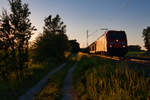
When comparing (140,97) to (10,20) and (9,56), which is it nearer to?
(9,56)

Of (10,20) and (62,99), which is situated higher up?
(10,20)

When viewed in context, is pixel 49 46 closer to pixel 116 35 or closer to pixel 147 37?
pixel 116 35

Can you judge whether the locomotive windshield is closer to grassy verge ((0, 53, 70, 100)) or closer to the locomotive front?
the locomotive front

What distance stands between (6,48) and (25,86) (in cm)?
325

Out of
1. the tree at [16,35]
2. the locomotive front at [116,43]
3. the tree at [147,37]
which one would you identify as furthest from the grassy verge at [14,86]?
the tree at [147,37]

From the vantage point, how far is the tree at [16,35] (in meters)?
12.1

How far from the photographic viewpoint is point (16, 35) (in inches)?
496

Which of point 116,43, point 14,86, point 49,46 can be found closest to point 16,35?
point 14,86

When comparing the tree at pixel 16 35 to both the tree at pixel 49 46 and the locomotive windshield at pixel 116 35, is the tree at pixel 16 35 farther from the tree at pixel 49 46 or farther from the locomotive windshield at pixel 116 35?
the tree at pixel 49 46

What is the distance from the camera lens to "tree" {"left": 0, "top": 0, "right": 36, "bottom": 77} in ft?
39.8

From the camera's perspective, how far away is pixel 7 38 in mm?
12227

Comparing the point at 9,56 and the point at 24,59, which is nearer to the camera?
the point at 9,56

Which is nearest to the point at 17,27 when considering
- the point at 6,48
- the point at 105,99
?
the point at 6,48

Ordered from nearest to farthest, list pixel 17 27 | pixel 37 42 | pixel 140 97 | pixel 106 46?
pixel 140 97
pixel 17 27
pixel 106 46
pixel 37 42
